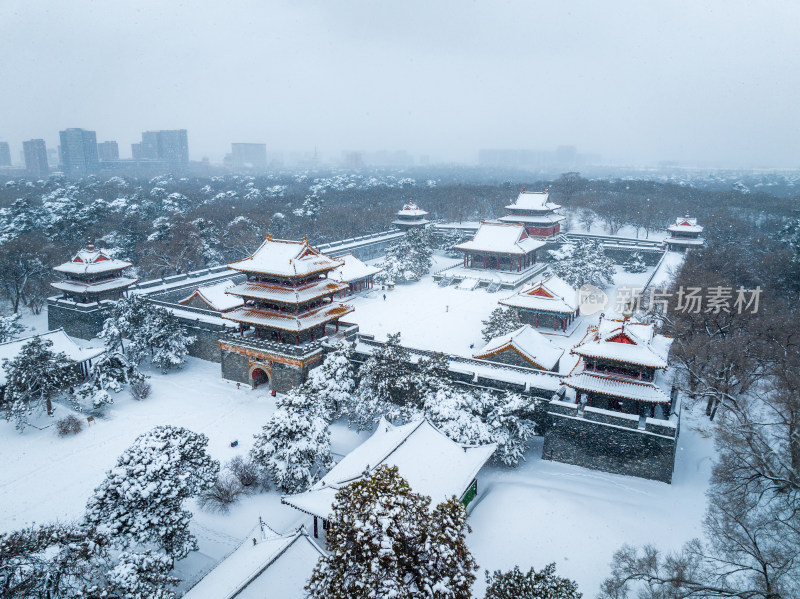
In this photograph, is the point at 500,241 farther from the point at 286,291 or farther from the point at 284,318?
the point at 284,318

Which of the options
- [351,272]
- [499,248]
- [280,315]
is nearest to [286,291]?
[280,315]

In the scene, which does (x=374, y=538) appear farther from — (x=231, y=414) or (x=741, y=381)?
(x=741, y=381)

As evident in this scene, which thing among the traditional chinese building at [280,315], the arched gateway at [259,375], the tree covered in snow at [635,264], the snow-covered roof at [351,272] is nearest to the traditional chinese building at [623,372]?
the traditional chinese building at [280,315]

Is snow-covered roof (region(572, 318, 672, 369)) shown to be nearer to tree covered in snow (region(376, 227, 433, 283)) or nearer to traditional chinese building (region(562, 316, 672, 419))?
traditional chinese building (region(562, 316, 672, 419))

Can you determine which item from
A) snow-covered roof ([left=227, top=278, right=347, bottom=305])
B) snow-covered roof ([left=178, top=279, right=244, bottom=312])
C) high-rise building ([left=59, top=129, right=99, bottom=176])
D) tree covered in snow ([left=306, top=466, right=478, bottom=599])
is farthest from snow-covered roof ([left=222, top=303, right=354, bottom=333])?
high-rise building ([left=59, top=129, right=99, bottom=176])

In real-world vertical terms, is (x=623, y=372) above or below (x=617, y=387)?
above
